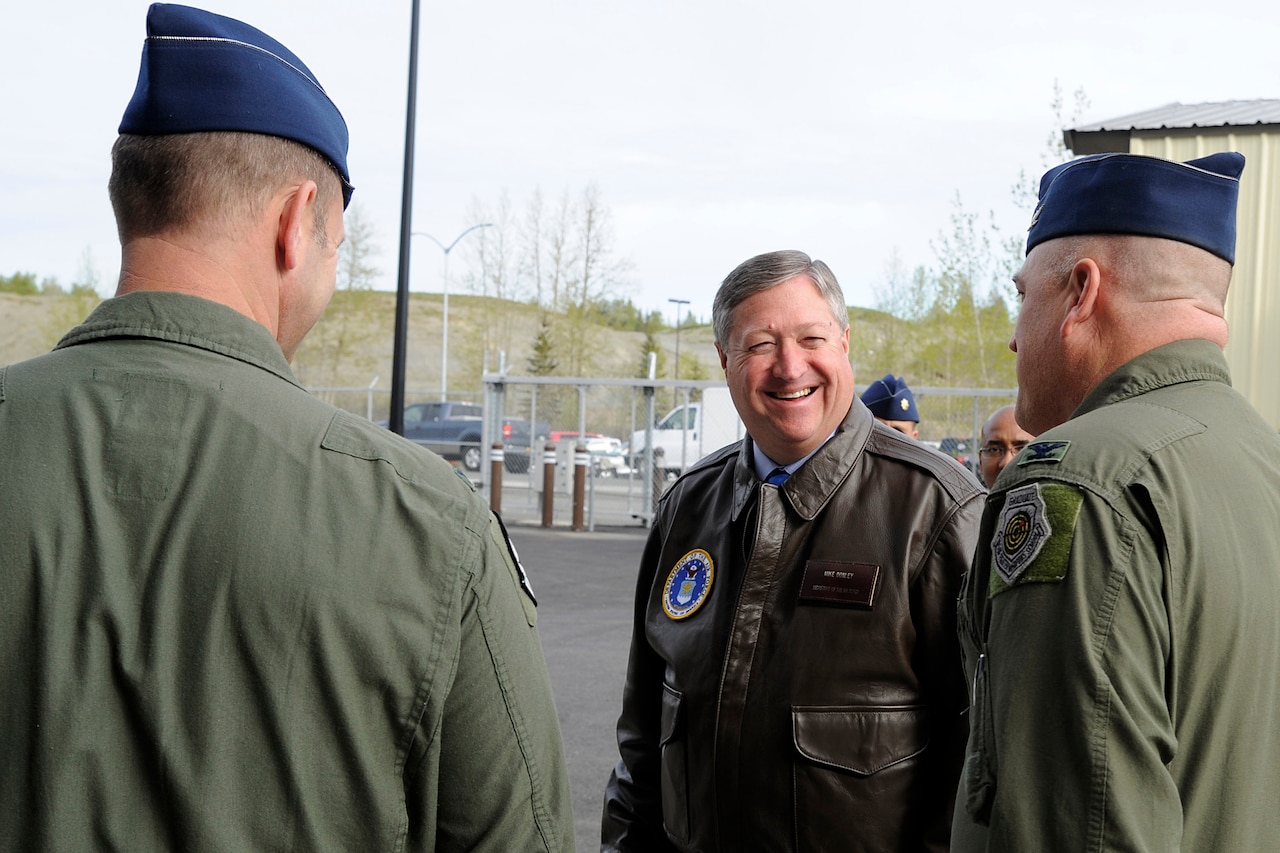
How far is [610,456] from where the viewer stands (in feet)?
69.6

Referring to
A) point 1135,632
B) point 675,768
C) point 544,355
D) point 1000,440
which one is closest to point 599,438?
point 1000,440

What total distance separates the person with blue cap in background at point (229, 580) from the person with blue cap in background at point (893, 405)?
18.5ft

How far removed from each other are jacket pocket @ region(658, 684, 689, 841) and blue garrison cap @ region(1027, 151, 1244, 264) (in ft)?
A: 4.57

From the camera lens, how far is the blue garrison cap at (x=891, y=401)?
22.9 ft

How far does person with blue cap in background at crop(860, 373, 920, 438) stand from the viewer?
6945 mm

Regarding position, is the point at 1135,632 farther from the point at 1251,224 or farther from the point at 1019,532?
the point at 1251,224

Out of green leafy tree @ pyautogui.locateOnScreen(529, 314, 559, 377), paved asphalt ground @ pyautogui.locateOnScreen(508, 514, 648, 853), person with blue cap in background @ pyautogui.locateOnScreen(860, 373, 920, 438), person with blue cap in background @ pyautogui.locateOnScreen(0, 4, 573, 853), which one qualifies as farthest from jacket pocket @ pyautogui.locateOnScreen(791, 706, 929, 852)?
green leafy tree @ pyautogui.locateOnScreen(529, 314, 559, 377)

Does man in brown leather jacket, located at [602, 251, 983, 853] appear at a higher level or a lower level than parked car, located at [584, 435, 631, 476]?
higher

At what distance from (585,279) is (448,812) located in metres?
42.9

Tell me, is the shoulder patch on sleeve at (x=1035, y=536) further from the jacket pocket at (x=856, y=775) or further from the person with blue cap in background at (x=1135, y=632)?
the jacket pocket at (x=856, y=775)

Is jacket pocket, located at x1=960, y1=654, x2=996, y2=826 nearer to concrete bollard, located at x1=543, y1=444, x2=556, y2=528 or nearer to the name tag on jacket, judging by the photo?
the name tag on jacket

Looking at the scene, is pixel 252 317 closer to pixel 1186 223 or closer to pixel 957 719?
pixel 1186 223

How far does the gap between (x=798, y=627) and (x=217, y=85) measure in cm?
161

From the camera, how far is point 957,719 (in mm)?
2418
